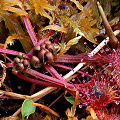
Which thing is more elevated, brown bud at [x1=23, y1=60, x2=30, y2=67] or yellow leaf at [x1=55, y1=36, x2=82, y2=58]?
yellow leaf at [x1=55, y1=36, x2=82, y2=58]

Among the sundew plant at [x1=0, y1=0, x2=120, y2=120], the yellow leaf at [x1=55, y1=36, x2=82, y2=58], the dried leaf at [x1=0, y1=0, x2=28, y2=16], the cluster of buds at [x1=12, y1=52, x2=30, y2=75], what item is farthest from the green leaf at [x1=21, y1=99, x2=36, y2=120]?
the dried leaf at [x1=0, y1=0, x2=28, y2=16]

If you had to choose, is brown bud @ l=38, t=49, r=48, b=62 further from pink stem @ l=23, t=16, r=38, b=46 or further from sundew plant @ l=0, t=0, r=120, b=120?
pink stem @ l=23, t=16, r=38, b=46

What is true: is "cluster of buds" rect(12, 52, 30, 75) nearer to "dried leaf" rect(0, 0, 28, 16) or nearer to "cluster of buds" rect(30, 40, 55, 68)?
"cluster of buds" rect(30, 40, 55, 68)

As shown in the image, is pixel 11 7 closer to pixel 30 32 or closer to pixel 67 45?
pixel 30 32

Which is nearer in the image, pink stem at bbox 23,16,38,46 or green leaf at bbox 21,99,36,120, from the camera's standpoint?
green leaf at bbox 21,99,36,120

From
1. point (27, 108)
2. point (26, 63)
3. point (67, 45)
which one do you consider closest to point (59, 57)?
point (67, 45)

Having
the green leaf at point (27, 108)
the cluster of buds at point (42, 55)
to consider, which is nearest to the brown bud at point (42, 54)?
the cluster of buds at point (42, 55)

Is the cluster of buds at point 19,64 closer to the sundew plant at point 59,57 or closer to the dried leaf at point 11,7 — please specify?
the sundew plant at point 59,57

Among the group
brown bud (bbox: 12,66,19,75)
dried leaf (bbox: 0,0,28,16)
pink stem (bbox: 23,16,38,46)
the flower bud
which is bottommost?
brown bud (bbox: 12,66,19,75)
